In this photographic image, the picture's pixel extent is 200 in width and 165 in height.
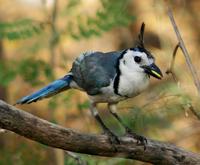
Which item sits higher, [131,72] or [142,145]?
[131,72]

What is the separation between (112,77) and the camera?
3.79 metres

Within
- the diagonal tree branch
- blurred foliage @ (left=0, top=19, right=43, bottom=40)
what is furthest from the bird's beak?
blurred foliage @ (left=0, top=19, right=43, bottom=40)

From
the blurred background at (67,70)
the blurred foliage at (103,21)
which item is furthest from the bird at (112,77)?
the blurred foliage at (103,21)

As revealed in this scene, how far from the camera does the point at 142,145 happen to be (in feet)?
11.8

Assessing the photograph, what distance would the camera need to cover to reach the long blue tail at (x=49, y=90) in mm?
3826

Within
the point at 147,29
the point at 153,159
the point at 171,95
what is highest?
the point at 171,95

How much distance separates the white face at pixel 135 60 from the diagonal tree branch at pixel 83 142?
1.19ft

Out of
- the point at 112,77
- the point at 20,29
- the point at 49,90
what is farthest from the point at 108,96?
the point at 20,29

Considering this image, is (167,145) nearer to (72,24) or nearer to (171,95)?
(171,95)

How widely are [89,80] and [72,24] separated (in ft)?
2.93

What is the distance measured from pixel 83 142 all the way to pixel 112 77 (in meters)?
0.50

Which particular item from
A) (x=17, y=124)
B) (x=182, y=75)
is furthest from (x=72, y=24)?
(x=17, y=124)

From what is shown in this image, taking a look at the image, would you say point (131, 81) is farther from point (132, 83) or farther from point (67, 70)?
point (67, 70)

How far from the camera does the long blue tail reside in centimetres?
383
